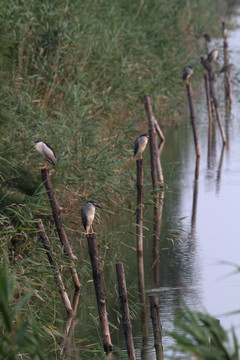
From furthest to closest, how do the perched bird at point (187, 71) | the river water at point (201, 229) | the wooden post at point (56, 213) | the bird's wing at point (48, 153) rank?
1. the perched bird at point (187, 71)
2. the bird's wing at point (48, 153)
3. the river water at point (201, 229)
4. the wooden post at point (56, 213)

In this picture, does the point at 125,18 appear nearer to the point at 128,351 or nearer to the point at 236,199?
the point at 236,199

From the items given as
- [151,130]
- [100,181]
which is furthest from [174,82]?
[100,181]

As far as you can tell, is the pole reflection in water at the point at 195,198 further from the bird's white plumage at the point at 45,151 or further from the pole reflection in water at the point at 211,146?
the bird's white plumage at the point at 45,151

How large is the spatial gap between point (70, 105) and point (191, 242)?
355 cm

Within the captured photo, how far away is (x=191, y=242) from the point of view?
41.6ft

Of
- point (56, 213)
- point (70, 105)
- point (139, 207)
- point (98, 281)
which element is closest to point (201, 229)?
point (139, 207)

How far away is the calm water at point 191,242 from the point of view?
9.76 metres

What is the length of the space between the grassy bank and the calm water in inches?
28.7

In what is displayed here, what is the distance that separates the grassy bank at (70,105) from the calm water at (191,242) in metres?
0.73

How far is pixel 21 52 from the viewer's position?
48.7ft

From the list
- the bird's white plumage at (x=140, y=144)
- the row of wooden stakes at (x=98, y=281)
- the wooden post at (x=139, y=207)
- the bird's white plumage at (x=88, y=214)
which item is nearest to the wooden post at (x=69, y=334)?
the row of wooden stakes at (x=98, y=281)

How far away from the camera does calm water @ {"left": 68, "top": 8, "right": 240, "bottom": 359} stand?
9758 millimetres

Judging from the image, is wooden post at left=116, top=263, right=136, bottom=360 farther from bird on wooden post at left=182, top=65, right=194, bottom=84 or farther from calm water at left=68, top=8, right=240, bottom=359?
bird on wooden post at left=182, top=65, right=194, bottom=84

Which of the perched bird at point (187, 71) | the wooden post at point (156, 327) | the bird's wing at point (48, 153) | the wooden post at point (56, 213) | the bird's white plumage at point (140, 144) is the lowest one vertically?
the wooden post at point (156, 327)
